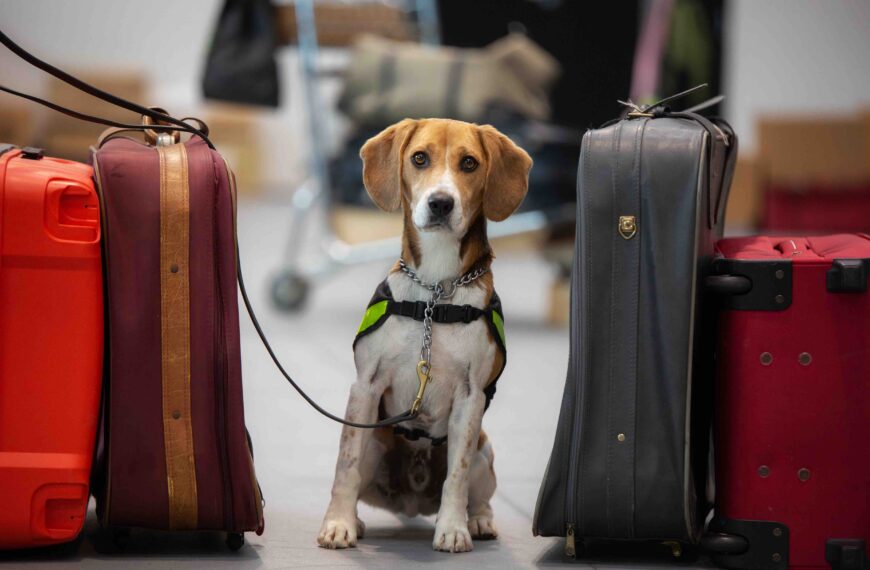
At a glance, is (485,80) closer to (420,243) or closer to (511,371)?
(511,371)

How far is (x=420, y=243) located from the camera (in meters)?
2.09

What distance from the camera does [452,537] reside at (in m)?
1.98

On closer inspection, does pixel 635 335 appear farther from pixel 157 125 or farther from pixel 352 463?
pixel 157 125

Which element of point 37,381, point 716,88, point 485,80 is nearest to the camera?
point 37,381

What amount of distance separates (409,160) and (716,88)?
6887mm

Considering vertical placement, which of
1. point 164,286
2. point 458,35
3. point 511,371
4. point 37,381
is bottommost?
point 511,371

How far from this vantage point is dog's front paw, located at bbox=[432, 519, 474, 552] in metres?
1.98

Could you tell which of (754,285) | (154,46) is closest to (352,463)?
(754,285)

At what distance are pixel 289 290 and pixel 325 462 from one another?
105 inches

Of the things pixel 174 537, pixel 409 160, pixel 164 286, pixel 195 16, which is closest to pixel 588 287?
pixel 409 160

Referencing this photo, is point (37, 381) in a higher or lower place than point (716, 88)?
lower

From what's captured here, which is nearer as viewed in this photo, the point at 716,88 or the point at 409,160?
the point at 409,160

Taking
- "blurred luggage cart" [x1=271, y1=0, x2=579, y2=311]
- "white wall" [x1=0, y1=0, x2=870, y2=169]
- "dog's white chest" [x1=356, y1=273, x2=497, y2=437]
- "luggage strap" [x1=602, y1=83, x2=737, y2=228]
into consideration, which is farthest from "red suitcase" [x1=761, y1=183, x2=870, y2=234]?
"dog's white chest" [x1=356, y1=273, x2=497, y2=437]

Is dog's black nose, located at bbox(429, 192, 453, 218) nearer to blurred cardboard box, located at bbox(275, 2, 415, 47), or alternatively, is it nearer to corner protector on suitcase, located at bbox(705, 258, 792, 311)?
corner protector on suitcase, located at bbox(705, 258, 792, 311)
